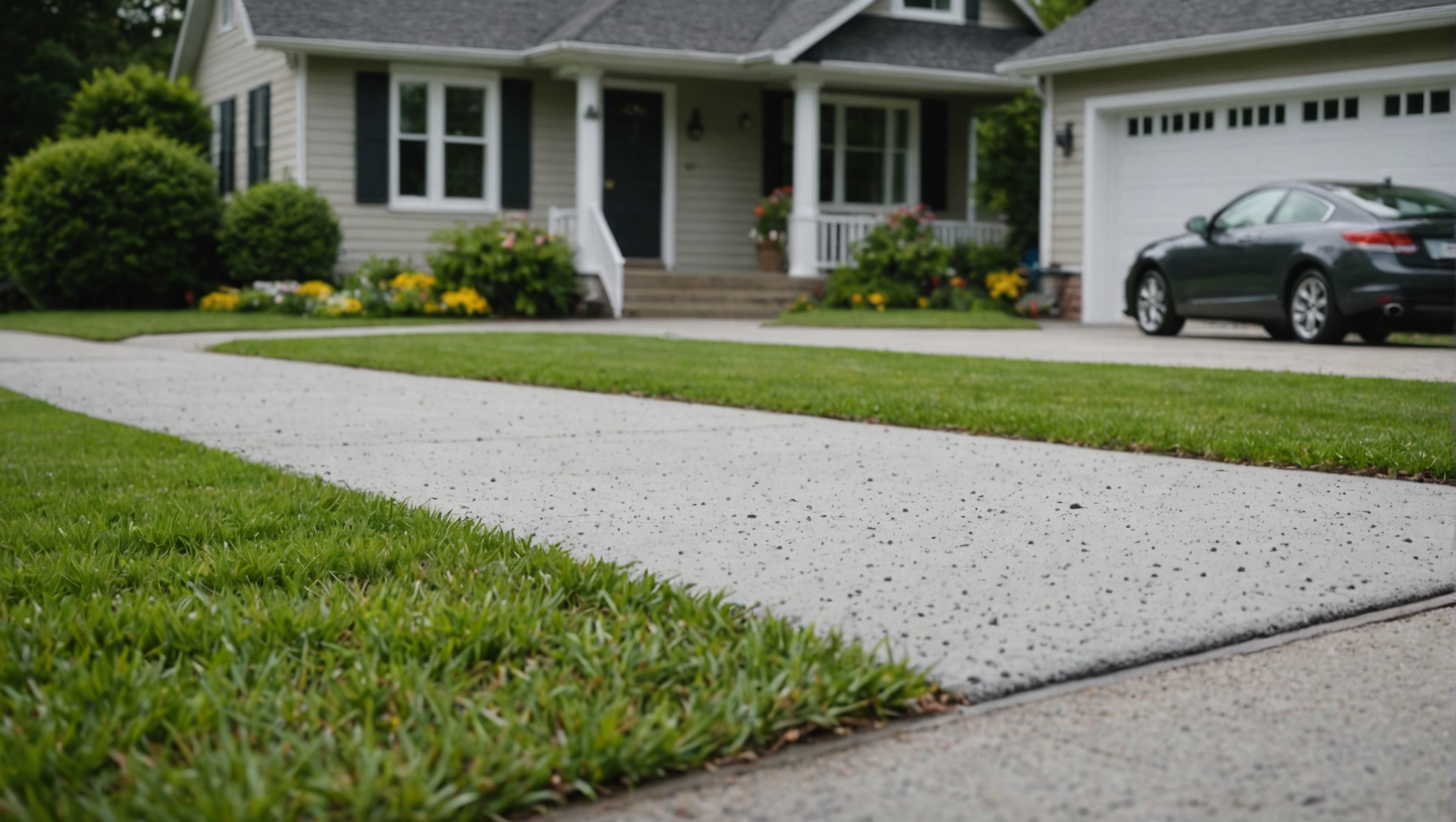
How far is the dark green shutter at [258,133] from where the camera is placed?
1934cm

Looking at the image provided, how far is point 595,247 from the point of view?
17.5 metres

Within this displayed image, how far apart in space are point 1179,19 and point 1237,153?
1.68m

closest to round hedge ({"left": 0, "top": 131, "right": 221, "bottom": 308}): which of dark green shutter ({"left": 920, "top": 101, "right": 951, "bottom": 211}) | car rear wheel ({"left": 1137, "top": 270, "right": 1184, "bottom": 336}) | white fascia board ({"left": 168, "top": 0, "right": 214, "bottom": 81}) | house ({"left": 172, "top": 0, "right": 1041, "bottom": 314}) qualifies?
house ({"left": 172, "top": 0, "right": 1041, "bottom": 314})

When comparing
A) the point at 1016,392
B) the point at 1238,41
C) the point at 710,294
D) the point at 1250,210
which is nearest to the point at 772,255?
the point at 710,294

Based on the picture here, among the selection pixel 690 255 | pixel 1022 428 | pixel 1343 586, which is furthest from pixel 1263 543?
pixel 690 255

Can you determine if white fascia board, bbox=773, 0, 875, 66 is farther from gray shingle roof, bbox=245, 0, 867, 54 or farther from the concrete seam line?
the concrete seam line

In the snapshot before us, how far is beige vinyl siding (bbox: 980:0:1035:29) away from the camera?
792 inches

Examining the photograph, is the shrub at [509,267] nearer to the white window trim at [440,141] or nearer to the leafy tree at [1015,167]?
the white window trim at [440,141]

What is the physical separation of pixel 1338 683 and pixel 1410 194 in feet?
33.5

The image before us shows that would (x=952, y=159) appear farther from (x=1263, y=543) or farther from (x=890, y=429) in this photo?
(x=1263, y=543)

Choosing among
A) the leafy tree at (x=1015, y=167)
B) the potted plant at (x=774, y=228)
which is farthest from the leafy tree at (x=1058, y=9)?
the potted plant at (x=774, y=228)

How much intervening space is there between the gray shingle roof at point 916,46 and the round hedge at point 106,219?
7.97 metres

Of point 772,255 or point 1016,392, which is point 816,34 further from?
point 1016,392

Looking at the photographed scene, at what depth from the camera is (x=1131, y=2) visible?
17.1 m
